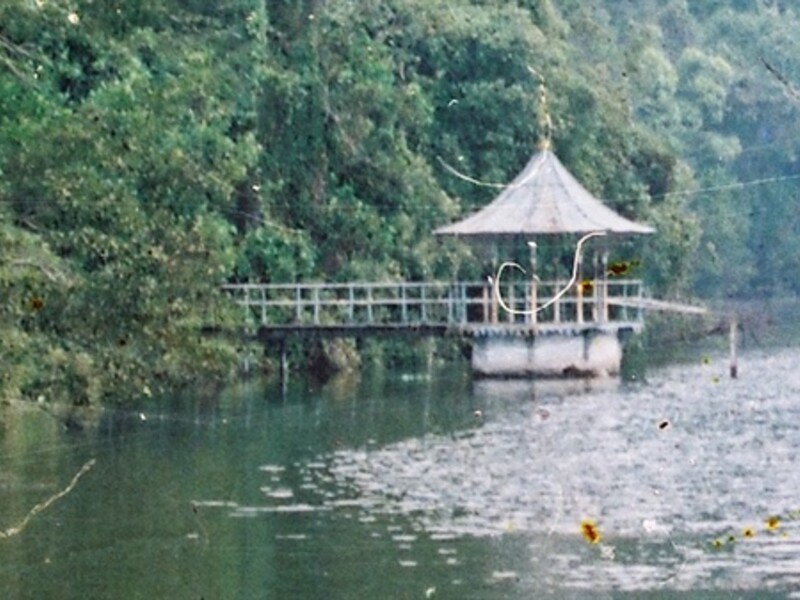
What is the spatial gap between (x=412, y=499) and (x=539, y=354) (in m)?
18.9

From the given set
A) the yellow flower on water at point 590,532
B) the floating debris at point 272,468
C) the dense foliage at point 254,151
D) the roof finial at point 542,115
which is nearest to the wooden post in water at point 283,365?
the dense foliage at point 254,151

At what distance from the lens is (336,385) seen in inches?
1630

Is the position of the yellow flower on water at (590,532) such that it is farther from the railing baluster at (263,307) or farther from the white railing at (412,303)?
the railing baluster at (263,307)

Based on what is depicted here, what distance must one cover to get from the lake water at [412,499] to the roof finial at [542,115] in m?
9.96

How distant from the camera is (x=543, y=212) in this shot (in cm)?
4341

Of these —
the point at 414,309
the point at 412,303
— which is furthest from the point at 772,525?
the point at 414,309

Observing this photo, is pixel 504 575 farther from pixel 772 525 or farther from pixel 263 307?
pixel 263 307

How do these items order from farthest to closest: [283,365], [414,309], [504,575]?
[414,309] → [283,365] → [504,575]

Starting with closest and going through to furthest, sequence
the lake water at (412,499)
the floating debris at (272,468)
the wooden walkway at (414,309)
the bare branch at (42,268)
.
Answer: the lake water at (412,499)
the bare branch at (42,268)
the floating debris at (272,468)
the wooden walkway at (414,309)

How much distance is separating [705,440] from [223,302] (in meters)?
11.5

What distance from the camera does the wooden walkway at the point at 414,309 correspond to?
4084 centimetres

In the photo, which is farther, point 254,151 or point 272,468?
point 254,151

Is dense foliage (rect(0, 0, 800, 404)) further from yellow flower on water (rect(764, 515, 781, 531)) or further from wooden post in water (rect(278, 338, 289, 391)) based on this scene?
yellow flower on water (rect(764, 515, 781, 531))

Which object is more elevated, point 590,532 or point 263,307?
point 263,307
